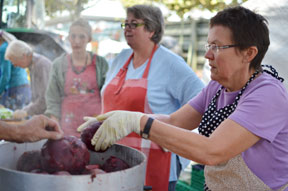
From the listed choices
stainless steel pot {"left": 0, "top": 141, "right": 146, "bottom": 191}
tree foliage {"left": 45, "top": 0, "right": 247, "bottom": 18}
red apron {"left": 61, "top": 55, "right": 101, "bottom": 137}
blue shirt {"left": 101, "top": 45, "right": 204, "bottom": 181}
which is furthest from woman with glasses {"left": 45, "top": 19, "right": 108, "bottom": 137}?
stainless steel pot {"left": 0, "top": 141, "right": 146, "bottom": 191}

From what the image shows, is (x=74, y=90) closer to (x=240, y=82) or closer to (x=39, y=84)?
(x=39, y=84)

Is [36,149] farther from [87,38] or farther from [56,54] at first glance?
[56,54]

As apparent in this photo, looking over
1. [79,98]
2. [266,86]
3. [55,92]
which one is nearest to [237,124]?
[266,86]

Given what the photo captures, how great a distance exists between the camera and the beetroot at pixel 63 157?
143 centimetres

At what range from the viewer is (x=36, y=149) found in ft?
5.60

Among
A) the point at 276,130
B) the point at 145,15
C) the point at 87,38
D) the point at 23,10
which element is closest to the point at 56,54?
the point at 23,10

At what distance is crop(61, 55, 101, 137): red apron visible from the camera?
388 centimetres

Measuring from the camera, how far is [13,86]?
5.24 meters

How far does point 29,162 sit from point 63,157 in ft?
0.59

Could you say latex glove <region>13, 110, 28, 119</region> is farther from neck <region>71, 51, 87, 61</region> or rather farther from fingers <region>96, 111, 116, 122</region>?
fingers <region>96, 111, 116, 122</region>

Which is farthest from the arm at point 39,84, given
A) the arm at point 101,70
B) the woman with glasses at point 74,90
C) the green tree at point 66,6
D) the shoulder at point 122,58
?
the shoulder at point 122,58

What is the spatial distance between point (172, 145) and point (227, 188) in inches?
17.2

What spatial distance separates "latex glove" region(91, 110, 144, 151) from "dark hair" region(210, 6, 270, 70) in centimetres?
64

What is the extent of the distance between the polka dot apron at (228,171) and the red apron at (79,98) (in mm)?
Answer: 2139
